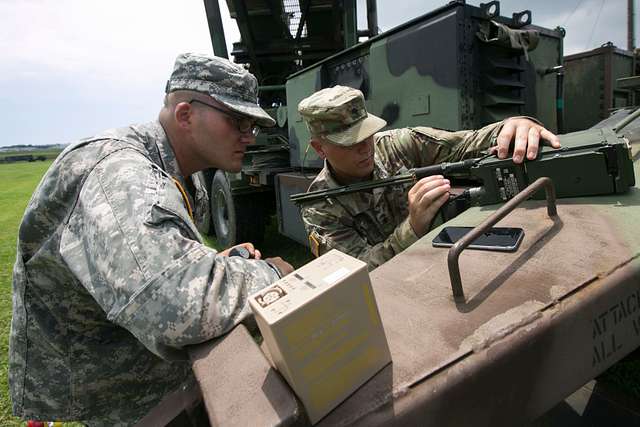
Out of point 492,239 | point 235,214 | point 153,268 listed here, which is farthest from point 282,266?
point 235,214

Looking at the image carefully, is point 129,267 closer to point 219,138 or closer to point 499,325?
point 219,138

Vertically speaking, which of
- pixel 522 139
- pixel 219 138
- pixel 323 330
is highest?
pixel 219 138

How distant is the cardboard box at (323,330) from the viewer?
664 mm

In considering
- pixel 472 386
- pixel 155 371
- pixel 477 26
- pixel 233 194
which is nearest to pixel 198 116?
pixel 155 371

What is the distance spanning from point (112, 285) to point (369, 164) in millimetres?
1478

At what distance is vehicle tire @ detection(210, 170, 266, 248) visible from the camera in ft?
18.2

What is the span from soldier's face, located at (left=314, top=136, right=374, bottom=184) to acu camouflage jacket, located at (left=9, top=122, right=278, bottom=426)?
0.88 meters

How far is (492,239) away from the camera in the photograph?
125cm

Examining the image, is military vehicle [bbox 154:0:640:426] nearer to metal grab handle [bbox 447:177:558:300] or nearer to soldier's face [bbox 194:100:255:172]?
metal grab handle [bbox 447:177:558:300]

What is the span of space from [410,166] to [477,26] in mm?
1005

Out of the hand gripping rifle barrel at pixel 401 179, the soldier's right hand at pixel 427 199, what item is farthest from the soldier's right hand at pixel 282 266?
the hand gripping rifle barrel at pixel 401 179

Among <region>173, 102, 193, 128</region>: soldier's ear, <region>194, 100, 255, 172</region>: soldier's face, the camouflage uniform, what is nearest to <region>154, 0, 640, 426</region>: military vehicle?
the camouflage uniform

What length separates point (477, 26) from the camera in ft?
8.60

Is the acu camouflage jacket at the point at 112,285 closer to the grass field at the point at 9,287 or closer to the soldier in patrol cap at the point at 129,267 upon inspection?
the soldier in patrol cap at the point at 129,267
